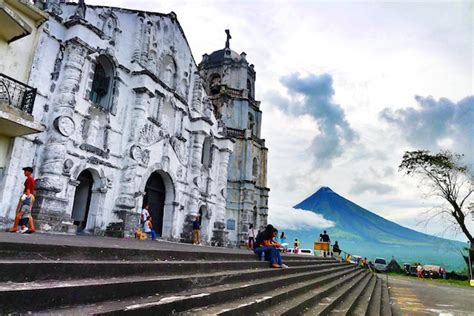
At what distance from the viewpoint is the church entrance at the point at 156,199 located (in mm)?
15881

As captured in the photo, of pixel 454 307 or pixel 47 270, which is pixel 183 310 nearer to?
pixel 47 270

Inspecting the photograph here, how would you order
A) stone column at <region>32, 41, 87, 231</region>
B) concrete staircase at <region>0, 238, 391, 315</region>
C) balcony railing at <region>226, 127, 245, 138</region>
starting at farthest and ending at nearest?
balcony railing at <region>226, 127, 245, 138</region> → stone column at <region>32, 41, 87, 231</region> → concrete staircase at <region>0, 238, 391, 315</region>

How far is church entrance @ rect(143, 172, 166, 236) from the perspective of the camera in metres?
15.9

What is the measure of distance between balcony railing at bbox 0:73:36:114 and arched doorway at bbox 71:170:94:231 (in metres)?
3.87

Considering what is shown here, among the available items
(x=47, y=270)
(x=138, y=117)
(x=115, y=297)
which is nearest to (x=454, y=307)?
(x=115, y=297)

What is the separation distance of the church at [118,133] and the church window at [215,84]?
9523 millimetres

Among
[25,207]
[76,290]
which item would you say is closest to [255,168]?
[25,207]

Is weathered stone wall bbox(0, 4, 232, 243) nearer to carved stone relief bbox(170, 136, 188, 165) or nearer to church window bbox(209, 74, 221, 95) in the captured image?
carved stone relief bbox(170, 136, 188, 165)

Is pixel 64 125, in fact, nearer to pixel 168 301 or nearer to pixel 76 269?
pixel 76 269

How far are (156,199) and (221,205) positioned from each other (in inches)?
218

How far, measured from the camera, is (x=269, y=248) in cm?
827

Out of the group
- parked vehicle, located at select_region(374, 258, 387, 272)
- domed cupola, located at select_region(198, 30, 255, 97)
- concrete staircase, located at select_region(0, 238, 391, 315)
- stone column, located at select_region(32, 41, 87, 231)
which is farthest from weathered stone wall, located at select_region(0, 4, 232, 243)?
parked vehicle, located at select_region(374, 258, 387, 272)

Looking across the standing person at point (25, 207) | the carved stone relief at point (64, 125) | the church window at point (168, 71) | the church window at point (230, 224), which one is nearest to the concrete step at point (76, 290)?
the standing person at point (25, 207)

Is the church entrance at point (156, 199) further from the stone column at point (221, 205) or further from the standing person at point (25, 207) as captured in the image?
the standing person at point (25, 207)
